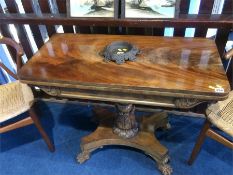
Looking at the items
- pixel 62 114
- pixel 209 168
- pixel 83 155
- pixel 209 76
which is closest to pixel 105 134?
pixel 83 155

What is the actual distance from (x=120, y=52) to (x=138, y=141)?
667mm

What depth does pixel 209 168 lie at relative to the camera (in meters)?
1.57

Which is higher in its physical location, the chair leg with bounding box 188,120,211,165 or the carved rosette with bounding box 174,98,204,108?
the carved rosette with bounding box 174,98,204,108

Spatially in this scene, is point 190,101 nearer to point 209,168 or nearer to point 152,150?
point 152,150

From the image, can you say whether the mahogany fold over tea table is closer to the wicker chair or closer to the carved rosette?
the carved rosette

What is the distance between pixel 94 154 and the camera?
5.64 ft

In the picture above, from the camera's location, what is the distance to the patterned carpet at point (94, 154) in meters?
1.60

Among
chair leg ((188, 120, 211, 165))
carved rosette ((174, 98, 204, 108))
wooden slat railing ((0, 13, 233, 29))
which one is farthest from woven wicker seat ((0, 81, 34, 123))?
chair leg ((188, 120, 211, 165))

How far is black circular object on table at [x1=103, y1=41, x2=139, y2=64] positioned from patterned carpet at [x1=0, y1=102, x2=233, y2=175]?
0.80m

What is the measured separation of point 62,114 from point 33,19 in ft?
2.80

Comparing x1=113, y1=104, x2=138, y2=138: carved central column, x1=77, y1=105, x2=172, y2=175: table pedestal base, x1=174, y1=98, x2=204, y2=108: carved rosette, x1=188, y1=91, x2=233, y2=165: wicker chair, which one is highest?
x1=174, y1=98, x2=204, y2=108: carved rosette

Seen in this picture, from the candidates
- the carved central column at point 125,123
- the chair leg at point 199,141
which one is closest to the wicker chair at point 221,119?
the chair leg at point 199,141

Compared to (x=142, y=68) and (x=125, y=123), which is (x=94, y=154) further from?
(x=142, y=68)

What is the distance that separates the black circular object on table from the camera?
118 cm
